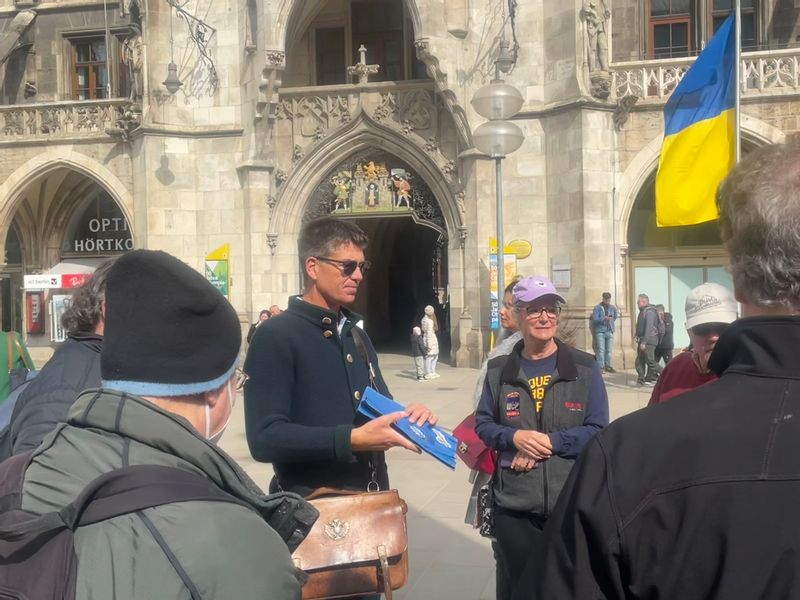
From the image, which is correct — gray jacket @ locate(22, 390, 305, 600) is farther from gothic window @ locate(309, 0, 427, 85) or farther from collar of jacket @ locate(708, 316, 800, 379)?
gothic window @ locate(309, 0, 427, 85)

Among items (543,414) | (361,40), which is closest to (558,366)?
(543,414)

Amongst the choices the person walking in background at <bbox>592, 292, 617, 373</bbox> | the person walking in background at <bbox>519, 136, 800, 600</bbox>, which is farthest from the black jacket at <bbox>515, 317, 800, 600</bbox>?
the person walking in background at <bbox>592, 292, 617, 373</bbox>

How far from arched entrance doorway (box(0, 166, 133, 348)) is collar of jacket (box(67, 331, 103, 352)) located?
22070 mm

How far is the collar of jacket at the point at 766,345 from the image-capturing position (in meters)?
1.33

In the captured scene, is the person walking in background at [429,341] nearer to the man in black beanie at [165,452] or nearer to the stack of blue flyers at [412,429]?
the stack of blue flyers at [412,429]

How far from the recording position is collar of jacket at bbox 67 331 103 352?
3010 millimetres

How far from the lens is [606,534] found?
4.40ft

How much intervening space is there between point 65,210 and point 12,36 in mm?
4873

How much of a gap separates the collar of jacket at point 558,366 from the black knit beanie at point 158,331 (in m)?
2.34

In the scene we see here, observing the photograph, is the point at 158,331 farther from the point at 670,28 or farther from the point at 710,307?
the point at 670,28

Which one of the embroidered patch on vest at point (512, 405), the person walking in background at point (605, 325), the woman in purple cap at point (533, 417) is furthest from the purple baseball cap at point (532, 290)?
the person walking in background at point (605, 325)

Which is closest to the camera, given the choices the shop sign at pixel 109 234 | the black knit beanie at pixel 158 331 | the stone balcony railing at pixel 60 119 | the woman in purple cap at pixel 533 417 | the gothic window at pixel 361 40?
the black knit beanie at pixel 158 331

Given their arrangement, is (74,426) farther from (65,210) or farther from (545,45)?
(65,210)

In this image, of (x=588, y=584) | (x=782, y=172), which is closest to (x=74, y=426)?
(x=588, y=584)
